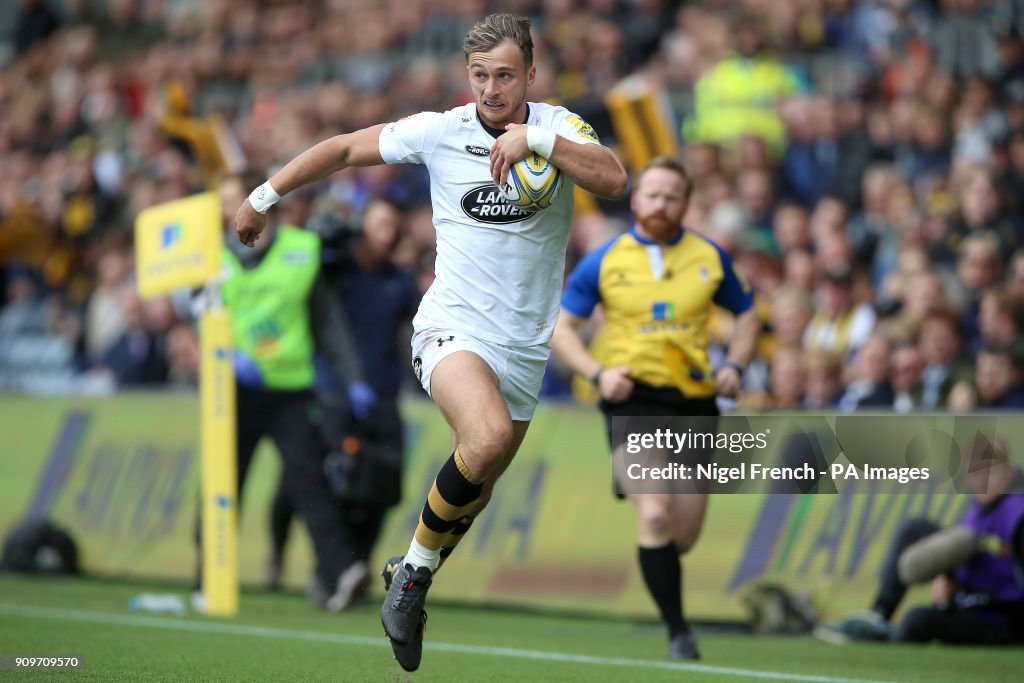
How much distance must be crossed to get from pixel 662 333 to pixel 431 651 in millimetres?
2063

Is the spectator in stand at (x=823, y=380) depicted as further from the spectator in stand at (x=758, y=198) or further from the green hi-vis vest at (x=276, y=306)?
the green hi-vis vest at (x=276, y=306)

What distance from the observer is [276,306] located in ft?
35.6

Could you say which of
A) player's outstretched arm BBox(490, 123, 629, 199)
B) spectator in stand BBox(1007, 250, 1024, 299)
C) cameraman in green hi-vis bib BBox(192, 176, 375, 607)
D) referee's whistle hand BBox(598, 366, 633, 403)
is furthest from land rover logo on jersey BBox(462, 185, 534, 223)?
spectator in stand BBox(1007, 250, 1024, 299)

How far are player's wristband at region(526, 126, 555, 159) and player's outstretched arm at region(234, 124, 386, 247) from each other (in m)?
0.73

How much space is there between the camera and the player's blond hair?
6.57 m

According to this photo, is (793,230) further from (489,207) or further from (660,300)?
(489,207)

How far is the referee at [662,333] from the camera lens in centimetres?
845

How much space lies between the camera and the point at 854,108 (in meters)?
13.8

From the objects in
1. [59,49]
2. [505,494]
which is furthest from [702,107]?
[59,49]

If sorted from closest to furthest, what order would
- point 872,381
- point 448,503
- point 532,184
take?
point 532,184 → point 448,503 → point 872,381

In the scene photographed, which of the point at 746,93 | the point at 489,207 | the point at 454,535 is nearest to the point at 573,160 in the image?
the point at 489,207

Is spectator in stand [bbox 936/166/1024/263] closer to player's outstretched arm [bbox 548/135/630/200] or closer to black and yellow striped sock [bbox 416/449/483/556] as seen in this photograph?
player's outstretched arm [bbox 548/135/630/200]

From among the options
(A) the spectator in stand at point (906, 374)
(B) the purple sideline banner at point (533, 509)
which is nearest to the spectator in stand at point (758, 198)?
(A) the spectator in stand at point (906, 374)

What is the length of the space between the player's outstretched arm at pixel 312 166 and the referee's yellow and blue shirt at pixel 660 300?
228 cm
